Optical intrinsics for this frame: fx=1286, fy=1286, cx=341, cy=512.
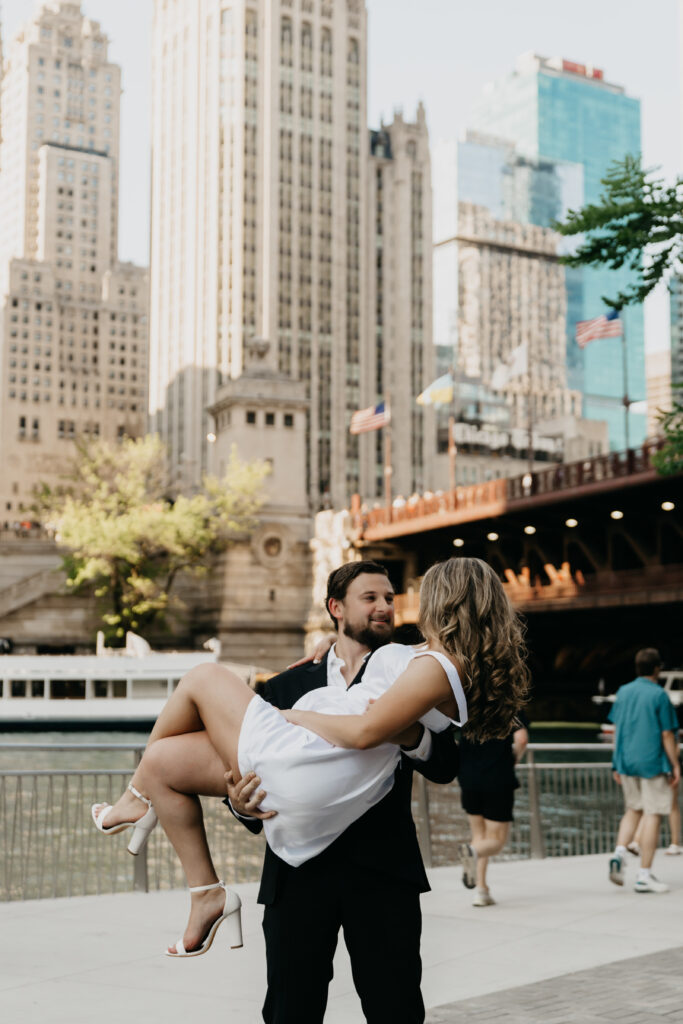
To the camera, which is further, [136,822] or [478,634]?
[136,822]

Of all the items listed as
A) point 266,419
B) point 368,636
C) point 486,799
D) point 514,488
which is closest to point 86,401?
point 266,419

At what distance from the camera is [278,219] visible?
124438mm

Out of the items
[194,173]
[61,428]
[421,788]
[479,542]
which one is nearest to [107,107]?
[61,428]

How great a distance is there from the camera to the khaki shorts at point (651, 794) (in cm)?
1125

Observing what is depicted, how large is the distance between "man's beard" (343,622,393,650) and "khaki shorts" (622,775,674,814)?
7.07 meters

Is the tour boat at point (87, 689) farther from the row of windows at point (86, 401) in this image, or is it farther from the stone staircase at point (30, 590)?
the row of windows at point (86, 401)

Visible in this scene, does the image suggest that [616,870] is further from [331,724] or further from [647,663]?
[331,724]

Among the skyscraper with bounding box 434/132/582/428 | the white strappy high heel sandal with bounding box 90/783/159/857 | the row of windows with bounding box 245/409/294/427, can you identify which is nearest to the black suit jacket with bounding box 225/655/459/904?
the white strappy high heel sandal with bounding box 90/783/159/857

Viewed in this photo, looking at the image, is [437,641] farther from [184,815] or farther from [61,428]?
[61,428]

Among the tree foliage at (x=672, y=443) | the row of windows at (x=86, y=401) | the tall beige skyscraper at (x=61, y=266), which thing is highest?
the tall beige skyscraper at (x=61, y=266)

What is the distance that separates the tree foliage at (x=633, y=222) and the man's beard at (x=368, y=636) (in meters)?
11.9

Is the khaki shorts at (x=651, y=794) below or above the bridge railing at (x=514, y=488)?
below

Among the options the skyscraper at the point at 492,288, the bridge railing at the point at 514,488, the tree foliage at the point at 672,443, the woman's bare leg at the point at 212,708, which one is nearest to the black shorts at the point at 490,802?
the woman's bare leg at the point at 212,708

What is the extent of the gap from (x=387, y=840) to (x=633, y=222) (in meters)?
13.2
